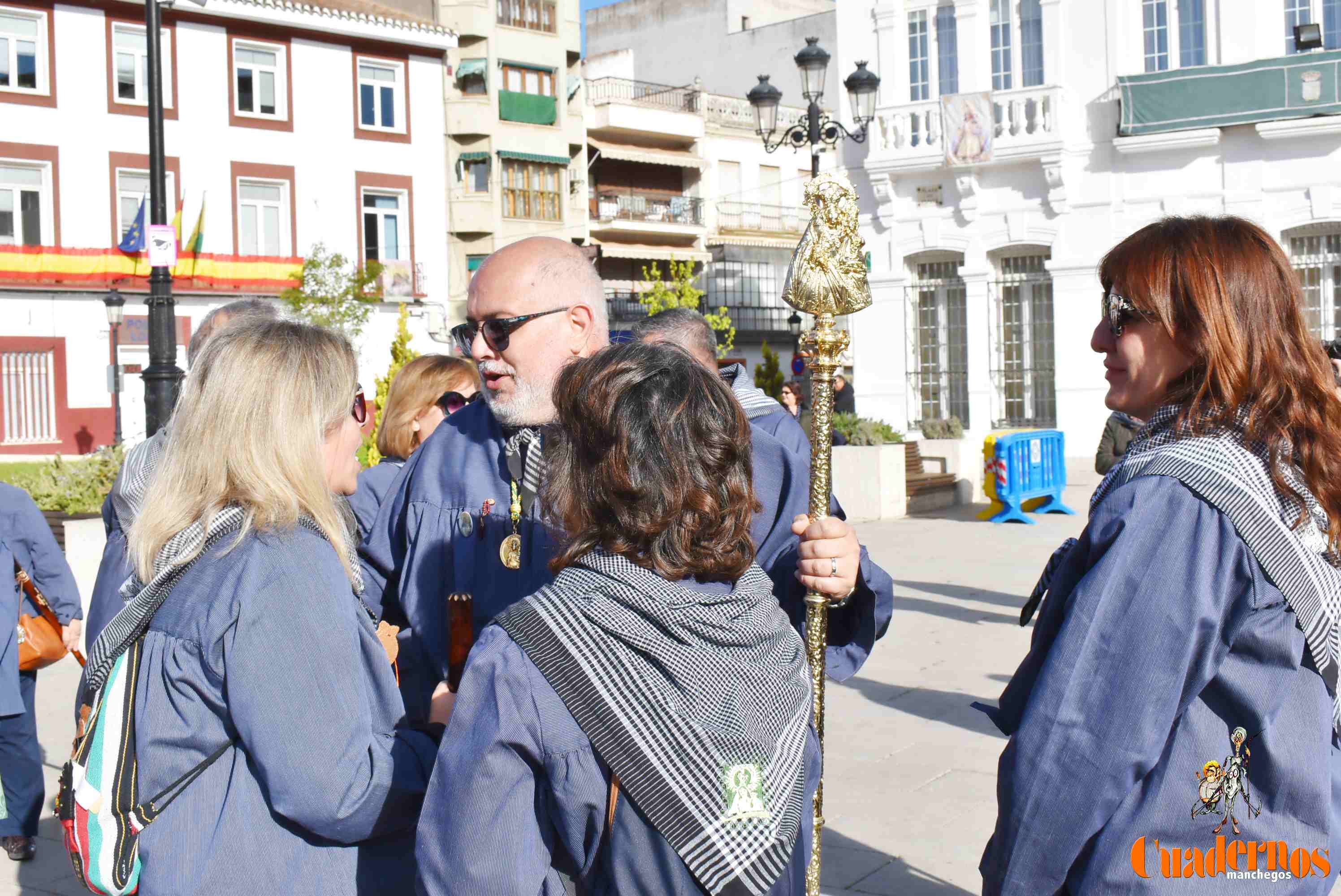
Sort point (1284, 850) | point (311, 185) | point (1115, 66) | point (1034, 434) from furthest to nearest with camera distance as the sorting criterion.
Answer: point (311, 185)
point (1115, 66)
point (1034, 434)
point (1284, 850)

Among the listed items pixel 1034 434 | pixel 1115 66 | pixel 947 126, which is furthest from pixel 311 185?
pixel 1034 434

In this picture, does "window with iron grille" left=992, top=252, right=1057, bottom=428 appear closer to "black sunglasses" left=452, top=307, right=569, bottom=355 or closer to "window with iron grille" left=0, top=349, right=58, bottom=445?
"black sunglasses" left=452, top=307, right=569, bottom=355

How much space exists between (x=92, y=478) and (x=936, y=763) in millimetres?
7460

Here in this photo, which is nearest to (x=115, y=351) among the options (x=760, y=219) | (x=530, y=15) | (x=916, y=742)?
(x=530, y=15)

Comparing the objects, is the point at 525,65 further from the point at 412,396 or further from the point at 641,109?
the point at 412,396

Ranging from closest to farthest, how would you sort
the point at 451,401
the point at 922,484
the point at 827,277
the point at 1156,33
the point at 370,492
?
the point at 827,277
the point at 451,401
the point at 370,492
the point at 922,484
the point at 1156,33

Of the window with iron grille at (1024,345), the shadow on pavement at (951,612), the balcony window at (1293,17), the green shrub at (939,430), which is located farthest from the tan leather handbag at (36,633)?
the balcony window at (1293,17)

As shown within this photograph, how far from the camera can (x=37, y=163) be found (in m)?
29.9

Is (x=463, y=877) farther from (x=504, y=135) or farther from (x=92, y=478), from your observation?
(x=504, y=135)

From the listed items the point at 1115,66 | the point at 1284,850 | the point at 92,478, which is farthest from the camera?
the point at 1115,66

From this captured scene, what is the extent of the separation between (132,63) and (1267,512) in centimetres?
3344

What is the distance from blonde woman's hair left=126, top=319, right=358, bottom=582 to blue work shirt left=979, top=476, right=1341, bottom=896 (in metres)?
1.35

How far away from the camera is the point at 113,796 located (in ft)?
7.88

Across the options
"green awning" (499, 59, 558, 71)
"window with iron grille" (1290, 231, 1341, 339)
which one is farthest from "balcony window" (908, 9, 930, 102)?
"green awning" (499, 59, 558, 71)
